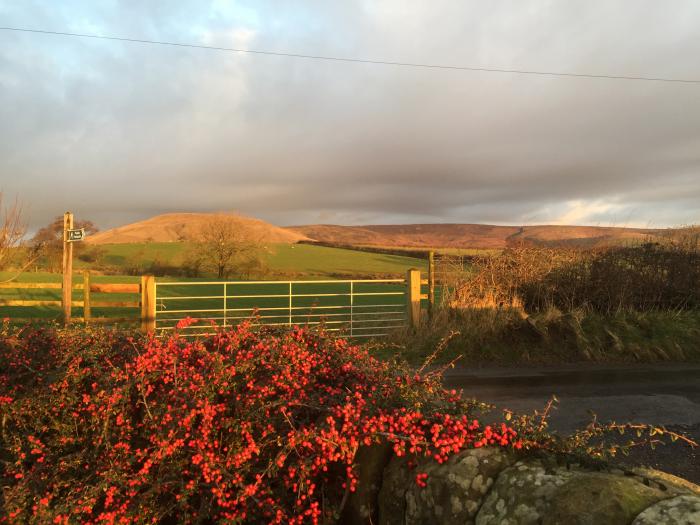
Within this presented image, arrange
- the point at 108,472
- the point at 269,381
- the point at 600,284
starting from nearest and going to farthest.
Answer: the point at 108,472 → the point at 269,381 → the point at 600,284

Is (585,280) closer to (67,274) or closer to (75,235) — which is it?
(75,235)

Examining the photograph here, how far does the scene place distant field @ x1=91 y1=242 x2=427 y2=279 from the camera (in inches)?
1486

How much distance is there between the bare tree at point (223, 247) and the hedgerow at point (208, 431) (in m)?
31.5

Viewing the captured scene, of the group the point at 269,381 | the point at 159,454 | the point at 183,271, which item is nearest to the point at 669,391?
the point at 269,381

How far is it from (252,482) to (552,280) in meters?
10.4

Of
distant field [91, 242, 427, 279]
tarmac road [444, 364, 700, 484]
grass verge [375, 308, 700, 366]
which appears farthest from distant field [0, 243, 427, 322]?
tarmac road [444, 364, 700, 484]

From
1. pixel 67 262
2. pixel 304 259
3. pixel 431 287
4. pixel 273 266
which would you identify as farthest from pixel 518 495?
pixel 304 259

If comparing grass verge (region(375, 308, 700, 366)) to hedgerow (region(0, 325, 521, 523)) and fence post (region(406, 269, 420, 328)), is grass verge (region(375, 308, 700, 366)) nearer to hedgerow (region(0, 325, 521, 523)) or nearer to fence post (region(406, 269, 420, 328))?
fence post (region(406, 269, 420, 328))

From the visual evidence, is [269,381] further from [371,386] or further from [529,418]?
[529,418]

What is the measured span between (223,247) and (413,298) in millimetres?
24708

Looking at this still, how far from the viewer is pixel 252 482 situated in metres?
2.48

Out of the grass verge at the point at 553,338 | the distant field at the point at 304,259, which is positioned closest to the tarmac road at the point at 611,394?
the grass verge at the point at 553,338

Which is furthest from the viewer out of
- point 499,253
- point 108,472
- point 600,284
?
point 499,253

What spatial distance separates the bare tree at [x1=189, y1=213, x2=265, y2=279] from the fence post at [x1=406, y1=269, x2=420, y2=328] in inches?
950
